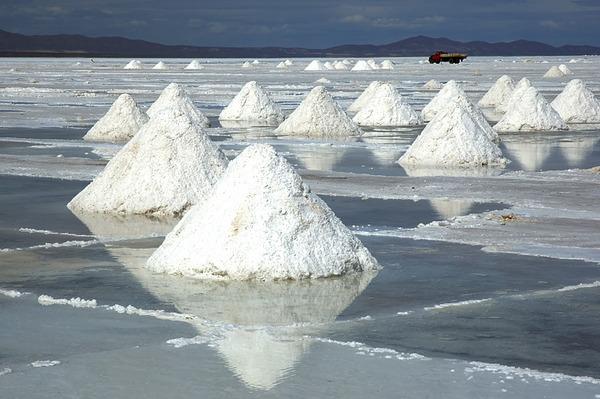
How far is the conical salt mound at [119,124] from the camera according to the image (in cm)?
2505

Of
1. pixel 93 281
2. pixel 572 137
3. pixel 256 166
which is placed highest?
pixel 256 166

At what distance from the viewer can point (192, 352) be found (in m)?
6.75

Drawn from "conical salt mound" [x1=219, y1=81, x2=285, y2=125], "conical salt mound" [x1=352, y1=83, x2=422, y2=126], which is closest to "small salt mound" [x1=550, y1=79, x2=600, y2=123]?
"conical salt mound" [x1=352, y1=83, x2=422, y2=126]

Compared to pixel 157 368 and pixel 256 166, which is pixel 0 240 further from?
pixel 157 368

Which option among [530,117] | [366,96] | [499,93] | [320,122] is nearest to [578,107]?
[530,117]

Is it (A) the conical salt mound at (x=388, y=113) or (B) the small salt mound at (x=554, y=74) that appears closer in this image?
(A) the conical salt mound at (x=388, y=113)

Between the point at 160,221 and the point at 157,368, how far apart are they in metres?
6.30

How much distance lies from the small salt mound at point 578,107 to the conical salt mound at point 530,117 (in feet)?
10.1

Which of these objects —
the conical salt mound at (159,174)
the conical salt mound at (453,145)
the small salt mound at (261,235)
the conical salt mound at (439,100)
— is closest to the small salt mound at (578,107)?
the conical salt mound at (439,100)

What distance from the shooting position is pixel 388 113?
30719 millimetres

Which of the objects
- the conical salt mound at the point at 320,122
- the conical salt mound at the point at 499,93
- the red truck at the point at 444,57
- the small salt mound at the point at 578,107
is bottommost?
the red truck at the point at 444,57

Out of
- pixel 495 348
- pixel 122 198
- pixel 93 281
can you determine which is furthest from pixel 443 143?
pixel 495 348

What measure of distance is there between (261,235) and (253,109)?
75.8 feet

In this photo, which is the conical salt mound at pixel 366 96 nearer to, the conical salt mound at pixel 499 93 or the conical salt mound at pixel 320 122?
the conical salt mound at pixel 499 93
